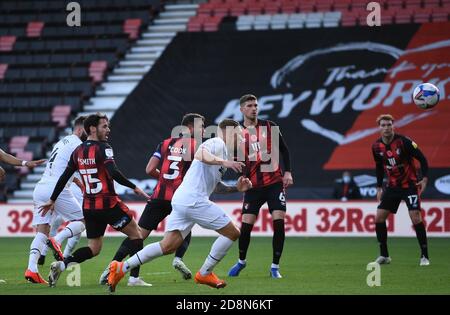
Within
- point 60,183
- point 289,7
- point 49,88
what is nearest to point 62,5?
point 49,88

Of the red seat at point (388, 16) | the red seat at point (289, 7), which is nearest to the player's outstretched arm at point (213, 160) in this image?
the red seat at point (388, 16)

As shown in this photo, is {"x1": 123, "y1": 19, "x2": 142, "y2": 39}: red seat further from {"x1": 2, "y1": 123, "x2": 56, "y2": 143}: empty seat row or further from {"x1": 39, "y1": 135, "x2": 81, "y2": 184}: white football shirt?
{"x1": 39, "y1": 135, "x2": 81, "y2": 184}: white football shirt

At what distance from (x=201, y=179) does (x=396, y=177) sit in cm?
493

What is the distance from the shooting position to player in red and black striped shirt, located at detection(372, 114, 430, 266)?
44.4 feet

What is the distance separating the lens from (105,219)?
1025 centimetres

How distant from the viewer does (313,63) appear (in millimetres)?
28078

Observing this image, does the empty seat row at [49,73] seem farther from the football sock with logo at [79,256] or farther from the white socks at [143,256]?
the white socks at [143,256]

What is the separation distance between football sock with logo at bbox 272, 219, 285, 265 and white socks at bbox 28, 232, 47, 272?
3088 mm

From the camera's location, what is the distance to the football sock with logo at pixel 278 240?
11578 millimetres

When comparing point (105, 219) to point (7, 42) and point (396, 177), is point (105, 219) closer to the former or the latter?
point (396, 177)

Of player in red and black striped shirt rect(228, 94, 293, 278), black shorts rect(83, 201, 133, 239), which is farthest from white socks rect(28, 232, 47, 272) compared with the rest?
player in red and black striped shirt rect(228, 94, 293, 278)

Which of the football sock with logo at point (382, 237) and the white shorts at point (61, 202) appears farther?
the football sock with logo at point (382, 237)

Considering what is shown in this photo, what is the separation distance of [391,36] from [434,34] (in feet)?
4.44

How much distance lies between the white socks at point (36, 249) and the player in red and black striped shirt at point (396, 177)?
17.0 ft
